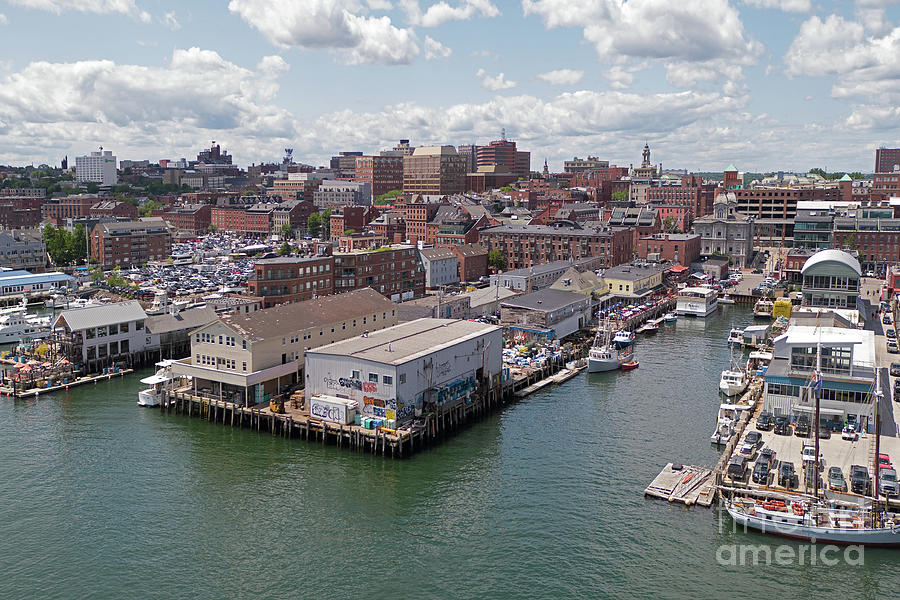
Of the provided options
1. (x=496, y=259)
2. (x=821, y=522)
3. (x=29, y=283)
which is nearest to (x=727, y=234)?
(x=496, y=259)

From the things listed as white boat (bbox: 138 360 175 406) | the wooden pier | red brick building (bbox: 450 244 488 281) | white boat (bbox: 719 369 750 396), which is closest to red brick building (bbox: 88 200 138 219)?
red brick building (bbox: 450 244 488 281)

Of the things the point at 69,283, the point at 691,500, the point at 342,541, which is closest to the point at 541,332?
the point at 691,500

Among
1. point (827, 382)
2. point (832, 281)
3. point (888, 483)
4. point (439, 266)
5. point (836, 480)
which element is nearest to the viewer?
point (888, 483)

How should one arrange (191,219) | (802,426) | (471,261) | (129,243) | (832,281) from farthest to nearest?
(191,219)
(129,243)
(471,261)
(832,281)
(802,426)

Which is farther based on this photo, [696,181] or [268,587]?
[696,181]

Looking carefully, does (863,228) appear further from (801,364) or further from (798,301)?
(801,364)

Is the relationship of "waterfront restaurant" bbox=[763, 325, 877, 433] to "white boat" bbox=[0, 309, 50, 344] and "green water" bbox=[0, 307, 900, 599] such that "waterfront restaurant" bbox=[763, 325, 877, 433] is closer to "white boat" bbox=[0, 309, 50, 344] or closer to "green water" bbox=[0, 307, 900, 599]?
"green water" bbox=[0, 307, 900, 599]

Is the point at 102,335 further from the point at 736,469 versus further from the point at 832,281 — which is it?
the point at 832,281
